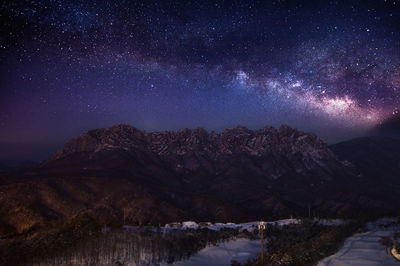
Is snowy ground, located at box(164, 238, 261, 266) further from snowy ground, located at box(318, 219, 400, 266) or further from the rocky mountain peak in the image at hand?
the rocky mountain peak

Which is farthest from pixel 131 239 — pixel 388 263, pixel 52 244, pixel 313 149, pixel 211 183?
pixel 313 149

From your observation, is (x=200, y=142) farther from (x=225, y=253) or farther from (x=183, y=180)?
(x=225, y=253)

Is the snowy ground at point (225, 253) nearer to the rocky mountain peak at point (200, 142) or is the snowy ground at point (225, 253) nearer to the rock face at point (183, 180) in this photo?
the rock face at point (183, 180)

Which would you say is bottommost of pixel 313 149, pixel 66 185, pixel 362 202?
pixel 362 202

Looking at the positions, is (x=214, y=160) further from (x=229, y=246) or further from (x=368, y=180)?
(x=229, y=246)

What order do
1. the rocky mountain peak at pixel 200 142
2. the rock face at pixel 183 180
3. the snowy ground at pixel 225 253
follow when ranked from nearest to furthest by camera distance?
the snowy ground at pixel 225 253, the rock face at pixel 183 180, the rocky mountain peak at pixel 200 142

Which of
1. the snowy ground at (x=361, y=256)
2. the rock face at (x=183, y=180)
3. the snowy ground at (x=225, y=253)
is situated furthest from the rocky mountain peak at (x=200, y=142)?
the snowy ground at (x=361, y=256)

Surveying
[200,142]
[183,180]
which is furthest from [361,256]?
[200,142]
